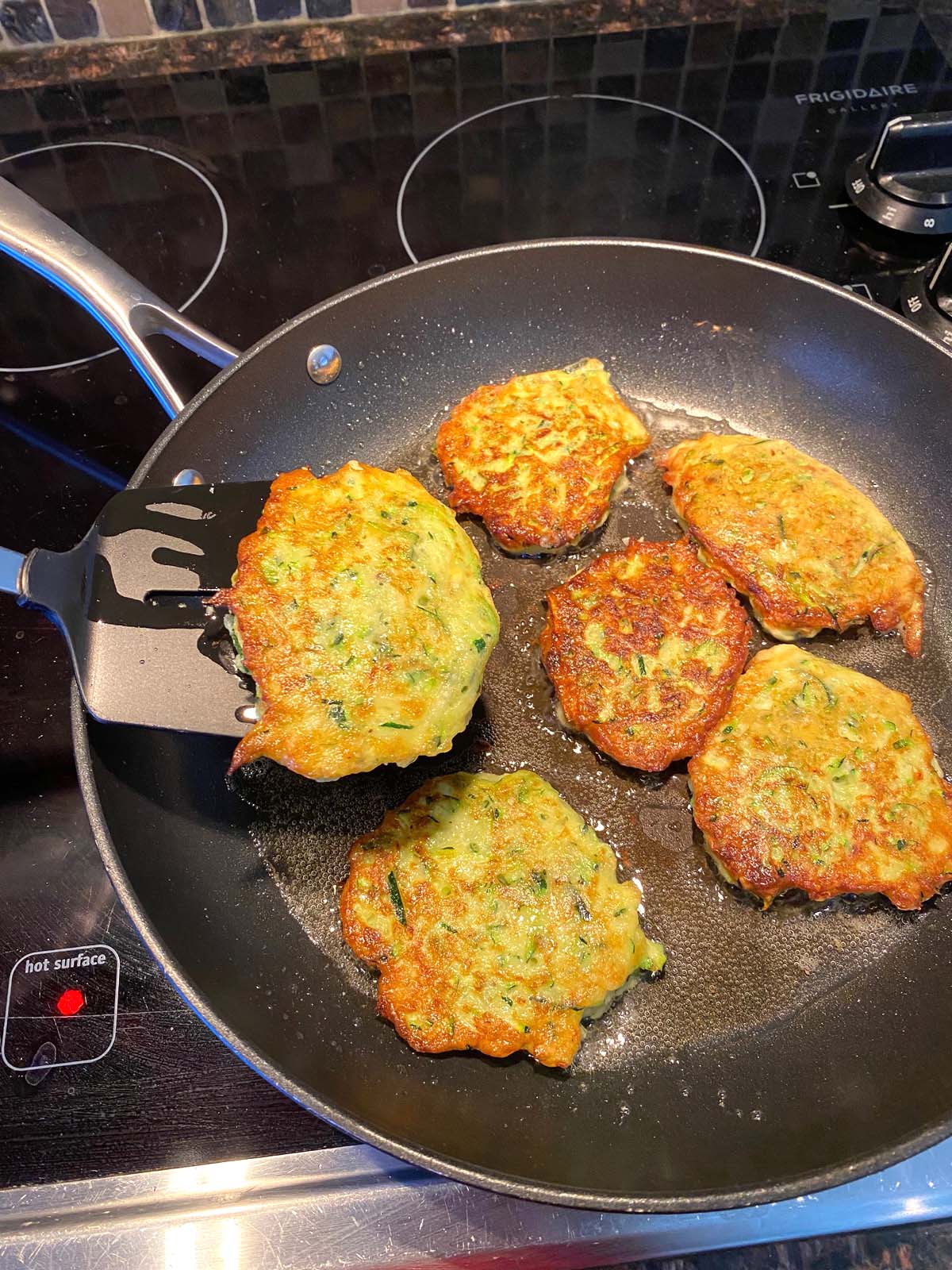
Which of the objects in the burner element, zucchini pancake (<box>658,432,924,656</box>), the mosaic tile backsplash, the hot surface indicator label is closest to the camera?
the hot surface indicator label

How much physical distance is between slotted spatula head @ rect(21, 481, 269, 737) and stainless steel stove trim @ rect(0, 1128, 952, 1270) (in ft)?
2.66

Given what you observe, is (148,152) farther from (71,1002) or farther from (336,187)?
(71,1002)

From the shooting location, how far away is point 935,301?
8.01 ft

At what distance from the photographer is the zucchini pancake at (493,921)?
1.67m

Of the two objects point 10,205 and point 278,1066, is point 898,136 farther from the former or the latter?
point 278,1066

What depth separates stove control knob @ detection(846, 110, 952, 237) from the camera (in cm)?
256

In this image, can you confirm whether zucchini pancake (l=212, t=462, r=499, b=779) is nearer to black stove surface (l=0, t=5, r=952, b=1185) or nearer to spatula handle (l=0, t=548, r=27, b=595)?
spatula handle (l=0, t=548, r=27, b=595)

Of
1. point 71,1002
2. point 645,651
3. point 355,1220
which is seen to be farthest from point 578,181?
point 355,1220

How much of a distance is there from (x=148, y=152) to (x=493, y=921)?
256 cm

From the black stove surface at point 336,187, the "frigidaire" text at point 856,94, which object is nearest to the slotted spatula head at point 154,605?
the black stove surface at point 336,187

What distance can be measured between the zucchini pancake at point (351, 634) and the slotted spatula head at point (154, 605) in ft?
0.31

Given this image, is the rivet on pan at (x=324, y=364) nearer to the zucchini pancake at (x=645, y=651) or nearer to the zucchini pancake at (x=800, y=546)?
the zucchini pancake at (x=645, y=651)

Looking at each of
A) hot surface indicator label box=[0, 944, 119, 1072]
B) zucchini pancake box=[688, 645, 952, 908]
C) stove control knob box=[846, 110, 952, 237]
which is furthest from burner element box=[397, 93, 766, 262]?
hot surface indicator label box=[0, 944, 119, 1072]

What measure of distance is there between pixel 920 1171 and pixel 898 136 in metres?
2.50
